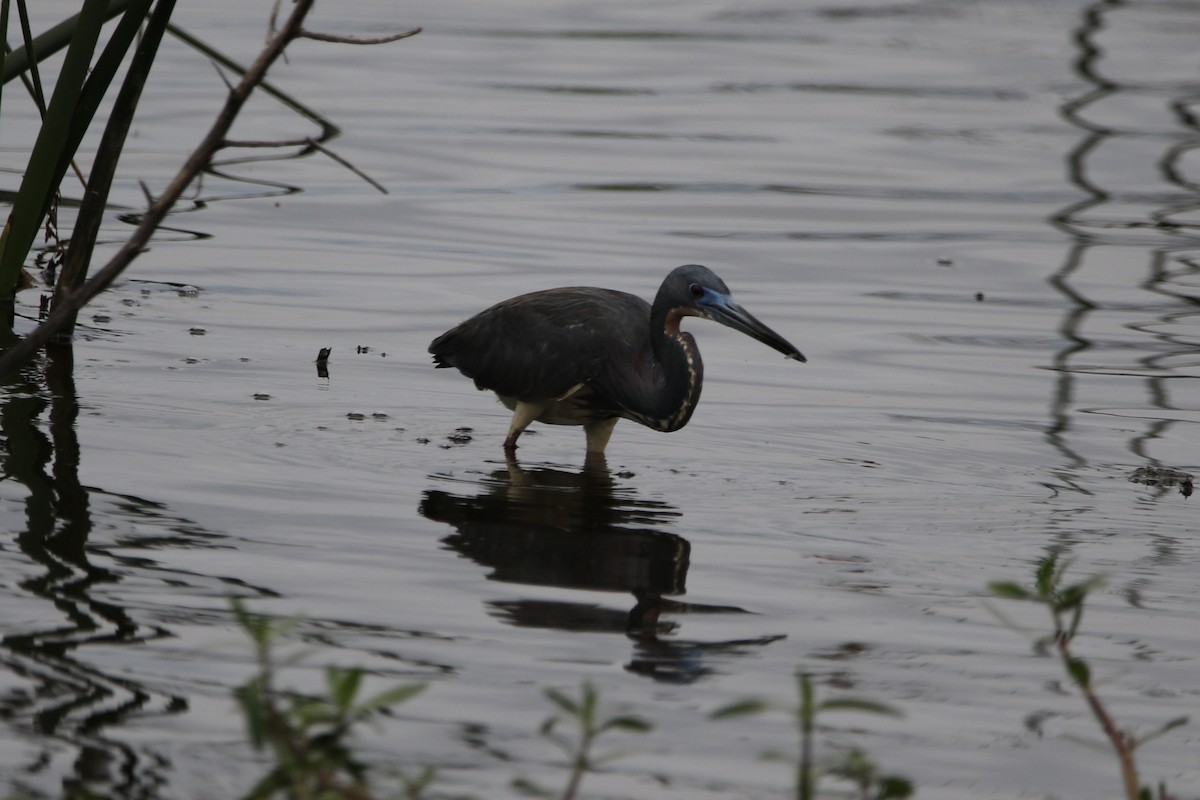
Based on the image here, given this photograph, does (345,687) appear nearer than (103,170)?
Yes

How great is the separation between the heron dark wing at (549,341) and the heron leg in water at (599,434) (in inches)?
10.1

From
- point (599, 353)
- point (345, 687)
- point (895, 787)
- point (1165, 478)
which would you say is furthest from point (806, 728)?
point (599, 353)

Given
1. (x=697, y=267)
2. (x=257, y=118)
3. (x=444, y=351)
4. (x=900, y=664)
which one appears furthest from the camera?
(x=257, y=118)

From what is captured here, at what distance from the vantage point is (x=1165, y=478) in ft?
21.2

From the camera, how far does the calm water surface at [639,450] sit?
4.07 m

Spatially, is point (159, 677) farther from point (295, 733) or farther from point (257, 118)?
point (257, 118)

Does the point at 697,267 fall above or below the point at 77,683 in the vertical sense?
above

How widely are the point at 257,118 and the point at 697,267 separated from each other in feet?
23.4

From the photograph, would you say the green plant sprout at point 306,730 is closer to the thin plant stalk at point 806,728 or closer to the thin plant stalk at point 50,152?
the thin plant stalk at point 806,728

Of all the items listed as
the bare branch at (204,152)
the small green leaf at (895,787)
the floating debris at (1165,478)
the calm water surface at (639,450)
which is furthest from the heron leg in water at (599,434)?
the small green leaf at (895,787)

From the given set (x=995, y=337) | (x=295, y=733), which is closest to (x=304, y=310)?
(x=995, y=337)

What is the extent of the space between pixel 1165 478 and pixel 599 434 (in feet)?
7.11

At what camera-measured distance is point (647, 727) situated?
2.85 m

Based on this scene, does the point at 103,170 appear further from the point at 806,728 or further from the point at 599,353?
the point at 806,728
